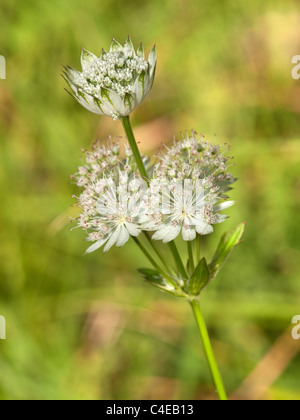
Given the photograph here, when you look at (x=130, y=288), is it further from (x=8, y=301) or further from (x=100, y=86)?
(x=100, y=86)

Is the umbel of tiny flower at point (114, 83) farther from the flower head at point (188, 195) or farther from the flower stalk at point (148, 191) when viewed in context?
the flower head at point (188, 195)

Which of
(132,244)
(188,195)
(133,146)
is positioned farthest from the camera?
(132,244)

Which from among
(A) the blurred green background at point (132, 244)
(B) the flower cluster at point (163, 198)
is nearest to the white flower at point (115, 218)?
(B) the flower cluster at point (163, 198)

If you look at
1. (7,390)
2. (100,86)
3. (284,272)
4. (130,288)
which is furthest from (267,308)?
(100,86)

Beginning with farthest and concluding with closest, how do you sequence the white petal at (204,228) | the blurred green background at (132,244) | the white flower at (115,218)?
1. the blurred green background at (132,244)
2. the white flower at (115,218)
3. the white petal at (204,228)

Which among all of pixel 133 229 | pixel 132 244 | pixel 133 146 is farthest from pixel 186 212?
pixel 132 244

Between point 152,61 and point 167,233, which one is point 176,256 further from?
point 152,61
